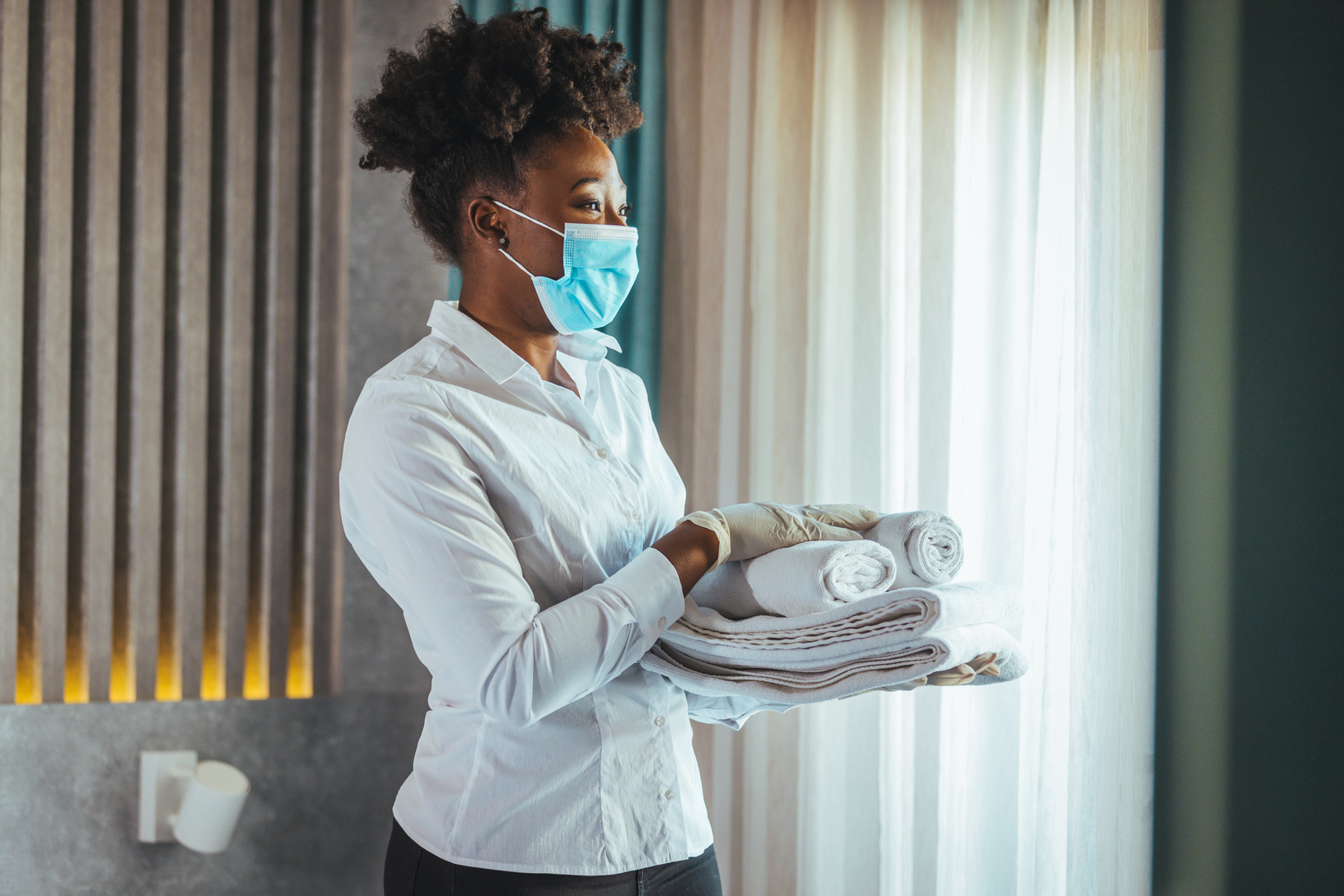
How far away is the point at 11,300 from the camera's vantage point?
1.78 metres

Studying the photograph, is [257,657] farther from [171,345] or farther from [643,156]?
[643,156]

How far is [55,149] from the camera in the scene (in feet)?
5.97

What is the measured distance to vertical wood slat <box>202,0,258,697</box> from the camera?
74.9 inches

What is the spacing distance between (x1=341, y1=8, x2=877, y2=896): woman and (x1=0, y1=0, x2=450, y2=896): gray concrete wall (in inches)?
30.7

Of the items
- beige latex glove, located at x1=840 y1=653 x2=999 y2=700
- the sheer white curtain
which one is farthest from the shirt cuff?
the sheer white curtain

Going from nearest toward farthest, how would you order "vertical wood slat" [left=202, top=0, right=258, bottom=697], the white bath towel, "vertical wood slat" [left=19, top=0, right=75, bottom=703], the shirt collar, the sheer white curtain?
the white bath towel
the shirt collar
the sheer white curtain
"vertical wood slat" [left=19, top=0, right=75, bottom=703]
"vertical wood slat" [left=202, top=0, right=258, bottom=697]

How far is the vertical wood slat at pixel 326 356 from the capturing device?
1.95m

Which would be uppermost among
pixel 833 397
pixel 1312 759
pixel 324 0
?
pixel 324 0

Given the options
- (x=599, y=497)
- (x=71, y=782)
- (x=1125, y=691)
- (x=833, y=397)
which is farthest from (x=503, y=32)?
(x=71, y=782)

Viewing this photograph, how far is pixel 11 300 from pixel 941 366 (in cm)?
167

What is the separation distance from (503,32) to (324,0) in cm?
107

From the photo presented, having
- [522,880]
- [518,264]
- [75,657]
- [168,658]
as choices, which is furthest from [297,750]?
[518,264]

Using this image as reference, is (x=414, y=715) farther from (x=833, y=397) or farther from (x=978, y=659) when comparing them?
(x=978, y=659)

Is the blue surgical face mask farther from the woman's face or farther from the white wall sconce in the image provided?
the white wall sconce
